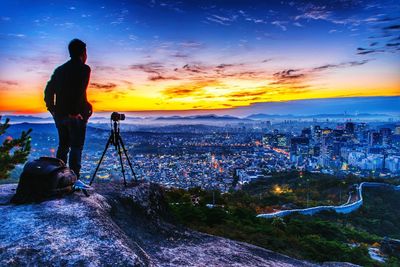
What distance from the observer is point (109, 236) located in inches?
113

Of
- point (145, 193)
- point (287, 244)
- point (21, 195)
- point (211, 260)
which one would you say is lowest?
point (287, 244)

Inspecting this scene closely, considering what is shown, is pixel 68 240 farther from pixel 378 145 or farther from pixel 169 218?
pixel 378 145

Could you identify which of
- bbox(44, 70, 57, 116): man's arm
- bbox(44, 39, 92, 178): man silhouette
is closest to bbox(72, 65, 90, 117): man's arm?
bbox(44, 39, 92, 178): man silhouette

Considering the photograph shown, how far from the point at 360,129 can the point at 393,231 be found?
14778 cm

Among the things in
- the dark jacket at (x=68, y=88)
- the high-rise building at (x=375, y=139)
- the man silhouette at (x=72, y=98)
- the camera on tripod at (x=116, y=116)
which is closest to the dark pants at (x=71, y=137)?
the man silhouette at (x=72, y=98)

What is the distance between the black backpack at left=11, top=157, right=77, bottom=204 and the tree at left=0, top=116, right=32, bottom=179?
4.62 m

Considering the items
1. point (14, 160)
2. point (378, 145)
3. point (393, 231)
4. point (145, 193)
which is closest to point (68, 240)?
point (145, 193)

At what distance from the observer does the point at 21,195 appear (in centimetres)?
381

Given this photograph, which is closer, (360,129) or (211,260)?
(211,260)

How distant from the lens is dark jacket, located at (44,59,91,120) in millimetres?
4918

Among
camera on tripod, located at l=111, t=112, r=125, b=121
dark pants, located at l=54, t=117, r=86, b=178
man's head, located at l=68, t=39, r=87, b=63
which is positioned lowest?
dark pants, located at l=54, t=117, r=86, b=178

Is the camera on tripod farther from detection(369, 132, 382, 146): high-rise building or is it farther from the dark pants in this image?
detection(369, 132, 382, 146): high-rise building

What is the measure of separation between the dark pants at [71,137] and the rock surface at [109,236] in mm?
754

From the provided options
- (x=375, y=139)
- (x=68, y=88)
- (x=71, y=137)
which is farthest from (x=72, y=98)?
(x=375, y=139)
